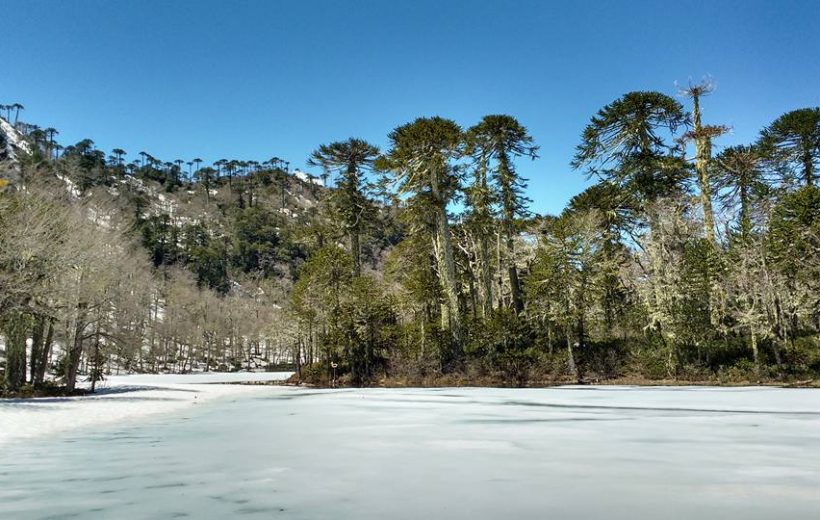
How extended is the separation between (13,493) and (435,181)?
25.0 m

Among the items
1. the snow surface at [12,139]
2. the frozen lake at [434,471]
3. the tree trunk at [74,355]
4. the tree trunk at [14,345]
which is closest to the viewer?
the frozen lake at [434,471]

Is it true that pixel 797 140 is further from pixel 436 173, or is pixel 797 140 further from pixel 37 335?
pixel 37 335

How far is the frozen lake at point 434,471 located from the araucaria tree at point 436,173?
1893cm

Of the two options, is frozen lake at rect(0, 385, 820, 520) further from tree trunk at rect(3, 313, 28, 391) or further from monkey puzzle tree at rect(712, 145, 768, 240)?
monkey puzzle tree at rect(712, 145, 768, 240)

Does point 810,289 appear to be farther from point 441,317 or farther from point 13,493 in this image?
point 13,493

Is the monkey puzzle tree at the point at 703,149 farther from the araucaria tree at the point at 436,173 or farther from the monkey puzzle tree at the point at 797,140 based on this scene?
the araucaria tree at the point at 436,173

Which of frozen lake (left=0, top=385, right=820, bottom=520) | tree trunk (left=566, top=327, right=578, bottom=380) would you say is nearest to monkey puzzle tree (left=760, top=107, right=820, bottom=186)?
tree trunk (left=566, top=327, right=578, bottom=380)

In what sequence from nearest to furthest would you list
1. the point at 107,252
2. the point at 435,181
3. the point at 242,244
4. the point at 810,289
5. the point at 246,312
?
the point at 810,289 < the point at 107,252 < the point at 435,181 < the point at 246,312 < the point at 242,244

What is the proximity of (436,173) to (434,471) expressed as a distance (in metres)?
24.4

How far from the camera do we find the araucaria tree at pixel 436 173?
27.0 m

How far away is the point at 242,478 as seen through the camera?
14.0 feet

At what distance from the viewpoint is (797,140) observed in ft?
96.3

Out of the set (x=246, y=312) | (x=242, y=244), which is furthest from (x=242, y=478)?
(x=242, y=244)

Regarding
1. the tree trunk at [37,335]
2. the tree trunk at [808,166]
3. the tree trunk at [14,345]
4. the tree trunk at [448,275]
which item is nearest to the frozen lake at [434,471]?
the tree trunk at [14,345]
